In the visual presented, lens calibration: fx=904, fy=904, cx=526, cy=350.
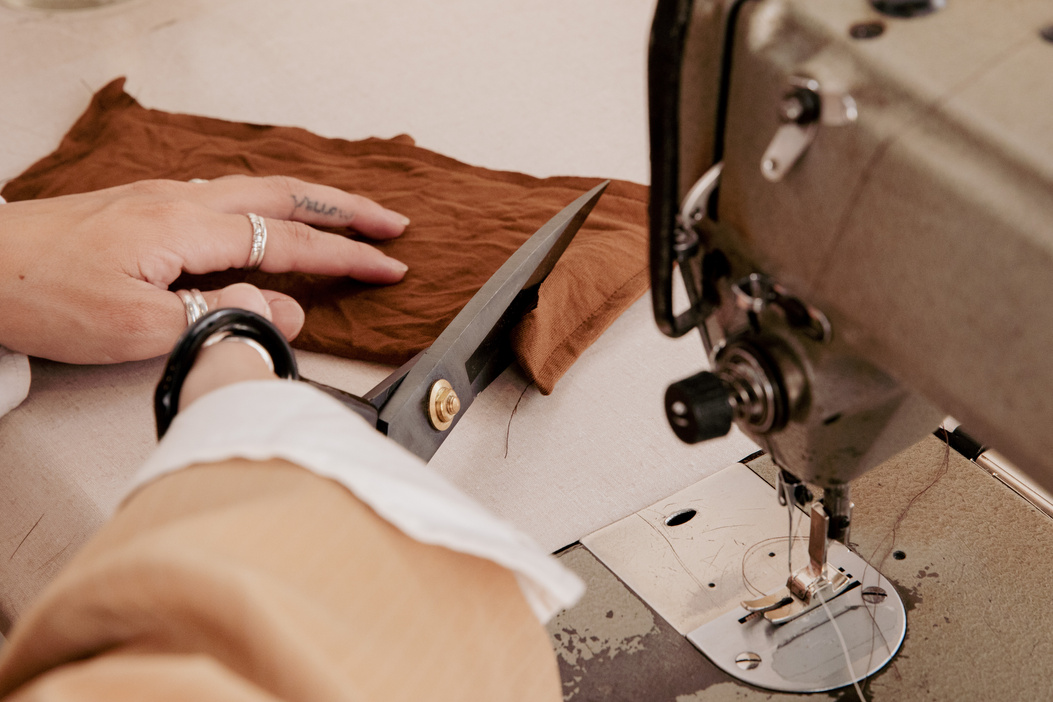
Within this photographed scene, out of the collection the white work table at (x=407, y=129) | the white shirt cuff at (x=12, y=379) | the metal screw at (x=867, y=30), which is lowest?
the white work table at (x=407, y=129)

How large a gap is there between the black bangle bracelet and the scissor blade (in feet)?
0.47

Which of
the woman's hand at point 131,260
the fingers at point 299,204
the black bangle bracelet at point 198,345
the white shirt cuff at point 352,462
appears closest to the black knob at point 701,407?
the white shirt cuff at point 352,462

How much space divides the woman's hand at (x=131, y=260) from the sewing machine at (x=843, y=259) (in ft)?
1.74

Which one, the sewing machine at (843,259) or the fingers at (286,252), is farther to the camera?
the fingers at (286,252)

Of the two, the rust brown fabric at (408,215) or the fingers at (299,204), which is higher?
the fingers at (299,204)

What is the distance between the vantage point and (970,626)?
0.61 m

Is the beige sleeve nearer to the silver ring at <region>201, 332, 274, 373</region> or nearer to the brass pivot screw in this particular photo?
the silver ring at <region>201, 332, 274, 373</region>

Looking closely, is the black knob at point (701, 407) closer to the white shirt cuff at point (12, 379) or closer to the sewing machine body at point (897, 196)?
the sewing machine body at point (897, 196)

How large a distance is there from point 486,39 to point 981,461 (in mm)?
1203

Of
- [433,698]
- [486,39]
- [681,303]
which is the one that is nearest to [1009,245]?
[433,698]

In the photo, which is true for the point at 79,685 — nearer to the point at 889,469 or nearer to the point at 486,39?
the point at 889,469

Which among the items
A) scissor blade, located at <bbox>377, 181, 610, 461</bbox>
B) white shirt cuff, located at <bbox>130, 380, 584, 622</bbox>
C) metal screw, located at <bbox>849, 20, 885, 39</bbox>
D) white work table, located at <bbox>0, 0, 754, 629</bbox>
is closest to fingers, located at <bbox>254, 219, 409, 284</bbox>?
white work table, located at <bbox>0, 0, 754, 629</bbox>

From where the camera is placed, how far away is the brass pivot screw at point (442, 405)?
2.36 feet

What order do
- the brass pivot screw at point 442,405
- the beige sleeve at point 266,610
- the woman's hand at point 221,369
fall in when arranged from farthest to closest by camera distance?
1. the brass pivot screw at point 442,405
2. the woman's hand at point 221,369
3. the beige sleeve at point 266,610
